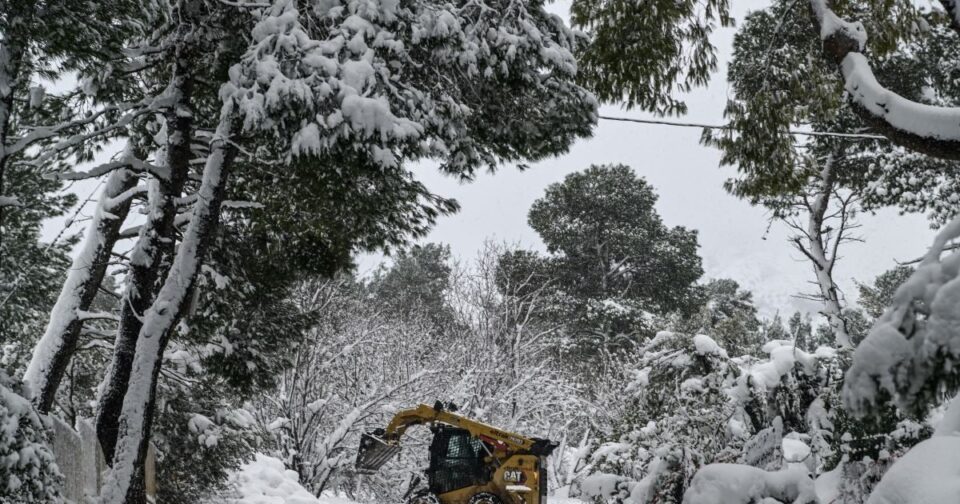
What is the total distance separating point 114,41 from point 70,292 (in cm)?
348

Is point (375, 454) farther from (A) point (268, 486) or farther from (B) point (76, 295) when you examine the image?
(B) point (76, 295)

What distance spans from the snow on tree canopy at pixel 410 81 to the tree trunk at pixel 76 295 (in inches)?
143

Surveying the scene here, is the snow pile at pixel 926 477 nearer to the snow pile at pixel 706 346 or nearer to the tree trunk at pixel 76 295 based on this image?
the snow pile at pixel 706 346

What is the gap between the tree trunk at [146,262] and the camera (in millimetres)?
5969

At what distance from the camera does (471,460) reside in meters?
9.97

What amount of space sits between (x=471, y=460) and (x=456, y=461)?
25cm

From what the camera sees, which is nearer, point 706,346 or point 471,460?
point 706,346

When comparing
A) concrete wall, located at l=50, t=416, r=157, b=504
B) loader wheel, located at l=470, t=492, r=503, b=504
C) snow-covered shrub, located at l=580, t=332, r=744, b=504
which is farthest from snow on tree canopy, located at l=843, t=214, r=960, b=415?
loader wheel, located at l=470, t=492, r=503, b=504

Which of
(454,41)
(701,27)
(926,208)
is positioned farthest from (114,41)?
(926,208)

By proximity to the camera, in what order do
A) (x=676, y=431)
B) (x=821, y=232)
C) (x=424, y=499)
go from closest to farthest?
(x=676, y=431)
(x=424, y=499)
(x=821, y=232)

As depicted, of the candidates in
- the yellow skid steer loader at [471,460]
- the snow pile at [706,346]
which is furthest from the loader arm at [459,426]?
the snow pile at [706,346]

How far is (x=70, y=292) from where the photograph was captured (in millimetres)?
7207

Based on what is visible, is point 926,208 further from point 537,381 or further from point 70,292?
point 70,292

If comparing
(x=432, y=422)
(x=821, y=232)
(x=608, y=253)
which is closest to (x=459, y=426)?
(x=432, y=422)
